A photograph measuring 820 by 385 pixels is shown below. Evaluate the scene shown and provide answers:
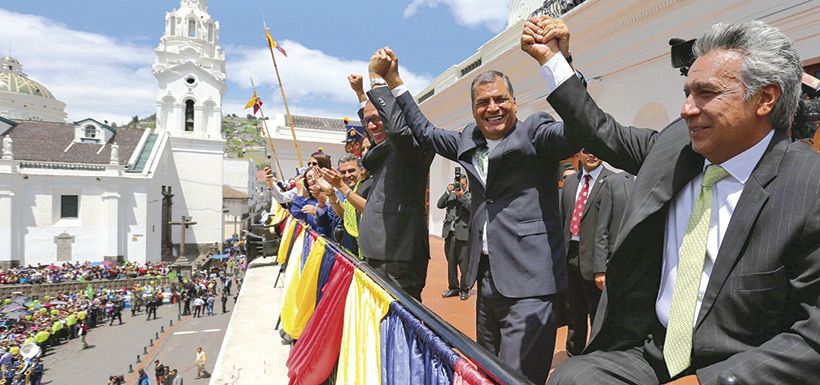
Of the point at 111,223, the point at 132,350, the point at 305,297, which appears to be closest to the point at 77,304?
the point at 132,350

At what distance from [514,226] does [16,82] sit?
7011 cm

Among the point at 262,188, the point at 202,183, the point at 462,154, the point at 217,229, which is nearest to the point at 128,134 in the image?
the point at 202,183

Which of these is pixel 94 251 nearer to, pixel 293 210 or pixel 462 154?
pixel 293 210

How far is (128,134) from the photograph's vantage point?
33.9m

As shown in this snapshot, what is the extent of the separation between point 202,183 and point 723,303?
1533 inches

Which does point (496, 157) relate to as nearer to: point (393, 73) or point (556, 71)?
point (556, 71)

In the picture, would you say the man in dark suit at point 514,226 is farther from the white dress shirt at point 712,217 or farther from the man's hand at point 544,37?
the white dress shirt at point 712,217

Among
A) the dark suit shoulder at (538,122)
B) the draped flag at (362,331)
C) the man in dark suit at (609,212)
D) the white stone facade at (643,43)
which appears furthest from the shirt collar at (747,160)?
the white stone facade at (643,43)

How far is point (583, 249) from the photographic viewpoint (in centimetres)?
327

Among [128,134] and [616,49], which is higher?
[128,134]

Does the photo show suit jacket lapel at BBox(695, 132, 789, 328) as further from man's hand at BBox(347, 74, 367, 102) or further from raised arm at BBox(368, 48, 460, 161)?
man's hand at BBox(347, 74, 367, 102)

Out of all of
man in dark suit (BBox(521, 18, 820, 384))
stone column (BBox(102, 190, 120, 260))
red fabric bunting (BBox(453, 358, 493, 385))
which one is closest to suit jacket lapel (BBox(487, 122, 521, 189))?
man in dark suit (BBox(521, 18, 820, 384))

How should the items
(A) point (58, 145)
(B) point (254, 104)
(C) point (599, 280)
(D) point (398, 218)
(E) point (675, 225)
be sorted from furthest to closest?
1. (A) point (58, 145)
2. (B) point (254, 104)
3. (C) point (599, 280)
4. (D) point (398, 218)
5. (E) point (675, 225)

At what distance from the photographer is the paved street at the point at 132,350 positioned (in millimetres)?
13039
